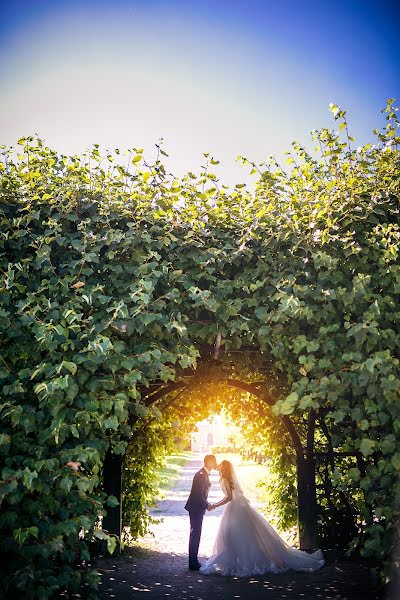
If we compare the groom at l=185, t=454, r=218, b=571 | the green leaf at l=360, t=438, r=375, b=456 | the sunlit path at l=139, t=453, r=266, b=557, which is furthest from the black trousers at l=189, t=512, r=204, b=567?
the green leaf at l=360, t=438, r=375, b=456

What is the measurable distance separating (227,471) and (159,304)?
5635 millimetres

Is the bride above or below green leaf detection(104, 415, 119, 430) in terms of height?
below

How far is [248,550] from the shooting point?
789 cm

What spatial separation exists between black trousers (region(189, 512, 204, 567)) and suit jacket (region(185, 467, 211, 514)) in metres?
0.10

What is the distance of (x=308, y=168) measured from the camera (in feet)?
17.0

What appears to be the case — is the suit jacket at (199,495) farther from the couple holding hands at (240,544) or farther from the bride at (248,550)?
the bride at (248,550)

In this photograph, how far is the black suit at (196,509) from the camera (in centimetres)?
808

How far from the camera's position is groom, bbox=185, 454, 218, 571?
808cm

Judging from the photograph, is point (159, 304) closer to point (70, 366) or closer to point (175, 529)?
point (70, 366)

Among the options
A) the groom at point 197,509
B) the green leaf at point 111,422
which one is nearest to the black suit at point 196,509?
the groom at point 197,509

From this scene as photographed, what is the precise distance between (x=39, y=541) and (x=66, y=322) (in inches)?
72.4

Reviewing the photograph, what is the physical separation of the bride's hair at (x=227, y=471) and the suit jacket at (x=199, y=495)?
461 millimetres

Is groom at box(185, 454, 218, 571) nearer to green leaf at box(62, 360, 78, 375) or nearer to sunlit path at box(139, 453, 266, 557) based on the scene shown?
sunlit path at box(139, 453, 266, 557)

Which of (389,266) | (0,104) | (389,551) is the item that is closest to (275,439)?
(389,551)
